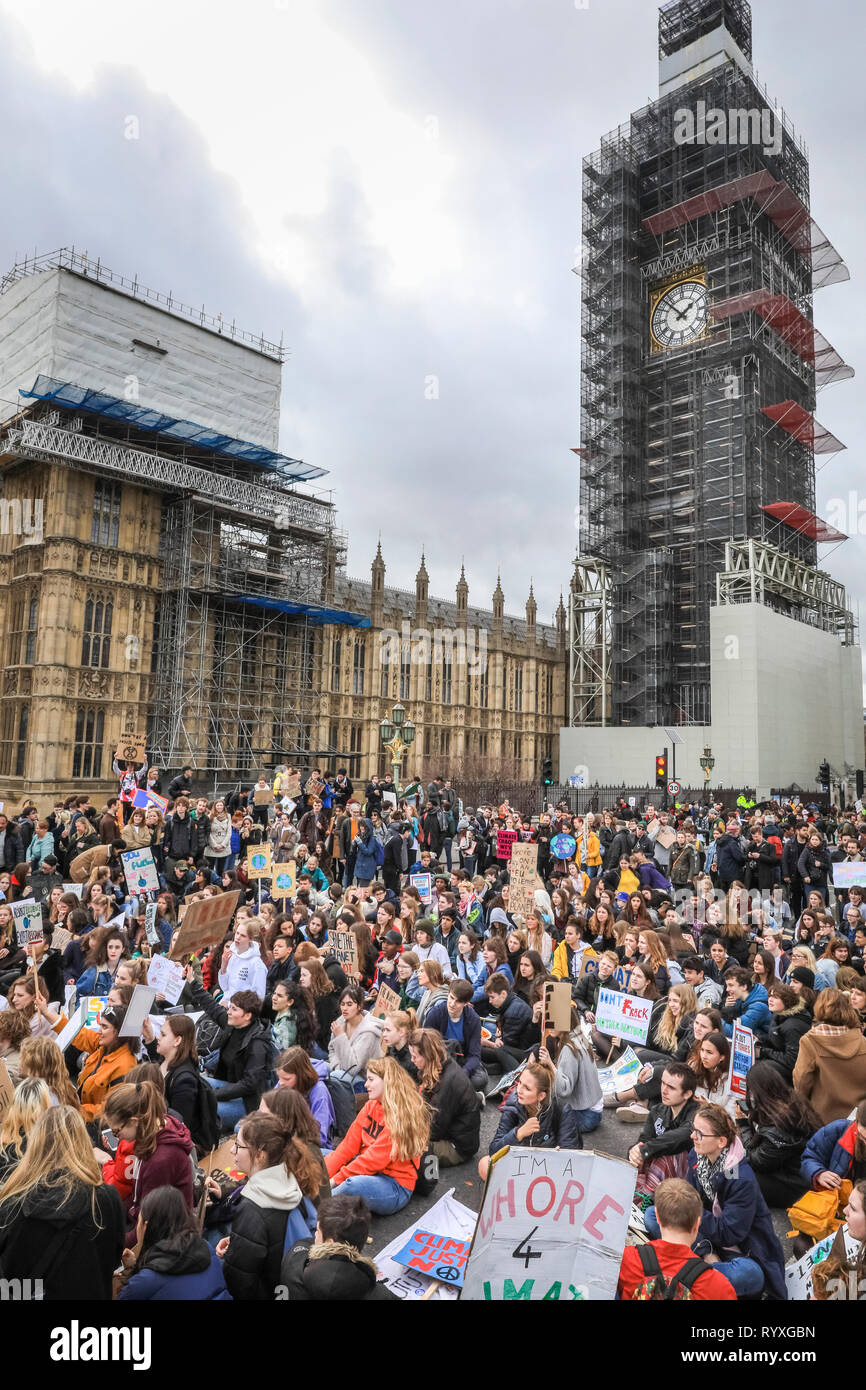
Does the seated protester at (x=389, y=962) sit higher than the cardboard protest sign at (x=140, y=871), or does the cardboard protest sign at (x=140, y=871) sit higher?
the cardboard protest sign at (x=140, y=871)

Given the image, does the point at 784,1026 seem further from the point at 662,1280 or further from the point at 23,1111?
the point at 23,1111

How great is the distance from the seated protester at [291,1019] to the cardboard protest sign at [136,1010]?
114cm

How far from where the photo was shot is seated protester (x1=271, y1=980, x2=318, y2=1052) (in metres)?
6.45

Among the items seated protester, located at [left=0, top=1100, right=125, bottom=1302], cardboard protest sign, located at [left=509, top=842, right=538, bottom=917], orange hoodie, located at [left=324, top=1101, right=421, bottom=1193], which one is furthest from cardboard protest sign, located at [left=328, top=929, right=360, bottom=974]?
seated protester, located at [left=0, top=1100, right=125, bottom=1302]

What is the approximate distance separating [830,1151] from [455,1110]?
228cm

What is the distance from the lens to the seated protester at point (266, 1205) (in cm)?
352

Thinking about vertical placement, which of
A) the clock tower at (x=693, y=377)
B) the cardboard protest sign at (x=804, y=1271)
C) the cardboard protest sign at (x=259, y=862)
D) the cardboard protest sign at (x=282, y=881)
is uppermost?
the clock tower at (x=693, y=377)

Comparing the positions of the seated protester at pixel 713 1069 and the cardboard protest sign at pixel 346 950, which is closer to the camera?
the seated protester at pixel 713 1069

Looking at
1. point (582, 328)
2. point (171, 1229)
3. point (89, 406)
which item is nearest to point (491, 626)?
point (582, 328)

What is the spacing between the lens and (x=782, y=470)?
149ft

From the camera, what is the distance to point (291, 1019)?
21.5 ft

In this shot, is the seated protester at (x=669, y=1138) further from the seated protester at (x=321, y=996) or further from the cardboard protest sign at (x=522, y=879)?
the cardboard protest sign at (x=522, y=879)

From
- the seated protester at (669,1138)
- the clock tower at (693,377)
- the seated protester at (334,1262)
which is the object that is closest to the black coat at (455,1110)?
the seated protester at (669,1138)

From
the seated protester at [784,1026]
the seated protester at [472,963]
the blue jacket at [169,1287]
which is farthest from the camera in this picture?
the seated protester at [472,963]
